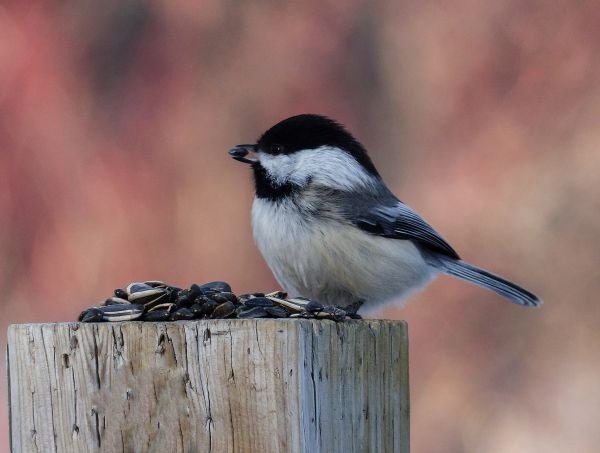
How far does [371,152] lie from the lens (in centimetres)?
425

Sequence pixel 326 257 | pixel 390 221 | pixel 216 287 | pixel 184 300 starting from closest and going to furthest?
1. pixel 184 300
2. pixel 216 287
3. pixel 326 257
4. pixel 390 221

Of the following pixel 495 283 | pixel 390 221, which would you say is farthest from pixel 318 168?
pixel 495 283

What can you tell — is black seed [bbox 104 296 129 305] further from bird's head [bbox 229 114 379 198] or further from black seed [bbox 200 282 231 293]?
bird's head [bbox 229 114 379 198]

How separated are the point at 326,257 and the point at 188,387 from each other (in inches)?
48.3

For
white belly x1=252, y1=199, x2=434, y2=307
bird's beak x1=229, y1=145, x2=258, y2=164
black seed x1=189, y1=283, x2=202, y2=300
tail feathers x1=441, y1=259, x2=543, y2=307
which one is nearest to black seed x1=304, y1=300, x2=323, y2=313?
black seed x1=189, y1=283, x2=202, y2=300

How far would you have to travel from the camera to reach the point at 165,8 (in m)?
4.51

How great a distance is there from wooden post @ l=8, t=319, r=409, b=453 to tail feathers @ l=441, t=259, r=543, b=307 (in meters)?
1.58

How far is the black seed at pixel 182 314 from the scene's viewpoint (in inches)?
78.0

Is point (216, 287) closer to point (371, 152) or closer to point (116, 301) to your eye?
point (116, 301)

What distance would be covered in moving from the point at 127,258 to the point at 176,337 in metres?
2.29

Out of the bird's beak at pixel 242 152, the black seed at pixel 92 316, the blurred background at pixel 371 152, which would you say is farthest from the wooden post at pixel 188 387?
the blurred background at pixel 371 152

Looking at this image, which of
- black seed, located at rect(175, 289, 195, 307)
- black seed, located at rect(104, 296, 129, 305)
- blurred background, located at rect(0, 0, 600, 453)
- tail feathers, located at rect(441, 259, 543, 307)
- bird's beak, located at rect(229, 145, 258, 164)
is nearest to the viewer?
black seed, located at rect(175, 289, 195, 307)

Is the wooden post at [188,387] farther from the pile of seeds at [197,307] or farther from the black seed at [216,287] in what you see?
the black seed at [216,287]

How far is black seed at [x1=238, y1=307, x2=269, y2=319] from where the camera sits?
2.00 meters
